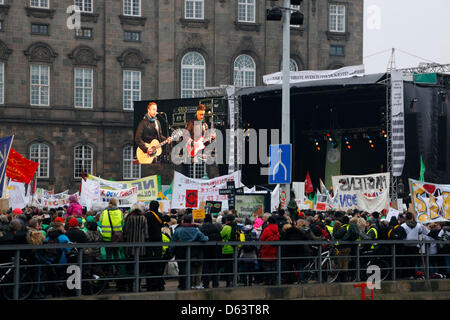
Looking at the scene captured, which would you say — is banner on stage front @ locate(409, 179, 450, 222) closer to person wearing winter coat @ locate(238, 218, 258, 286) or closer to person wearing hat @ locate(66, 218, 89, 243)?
person wearing winter coat @ locate(238, 218, 258, 286)

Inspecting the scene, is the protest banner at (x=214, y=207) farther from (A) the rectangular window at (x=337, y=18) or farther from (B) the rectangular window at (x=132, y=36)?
(A) the rectangular window at (x=337, y=18)

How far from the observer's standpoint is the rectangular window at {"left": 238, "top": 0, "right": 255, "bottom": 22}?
60375 mm

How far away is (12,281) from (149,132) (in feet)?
115

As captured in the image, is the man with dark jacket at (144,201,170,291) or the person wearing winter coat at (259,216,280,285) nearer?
the man with dark jacket at (144,201,170,291)

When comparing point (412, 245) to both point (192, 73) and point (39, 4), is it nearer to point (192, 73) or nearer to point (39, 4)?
point (192, 73)

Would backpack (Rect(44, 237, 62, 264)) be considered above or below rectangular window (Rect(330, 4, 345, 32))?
below

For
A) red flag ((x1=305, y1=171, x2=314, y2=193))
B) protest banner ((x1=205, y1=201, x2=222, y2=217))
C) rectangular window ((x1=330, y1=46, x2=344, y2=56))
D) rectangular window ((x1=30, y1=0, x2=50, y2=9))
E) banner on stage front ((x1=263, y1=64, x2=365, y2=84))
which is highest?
rectangular window ((x1=30, y1=0, x2=50, y2=9))

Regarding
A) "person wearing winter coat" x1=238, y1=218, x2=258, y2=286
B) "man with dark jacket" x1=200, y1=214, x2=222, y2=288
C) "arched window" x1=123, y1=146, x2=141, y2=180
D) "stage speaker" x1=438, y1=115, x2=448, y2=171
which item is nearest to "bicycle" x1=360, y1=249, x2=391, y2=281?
"person wearing winter coat" x1=238, y1=218, x2=258, y2=286

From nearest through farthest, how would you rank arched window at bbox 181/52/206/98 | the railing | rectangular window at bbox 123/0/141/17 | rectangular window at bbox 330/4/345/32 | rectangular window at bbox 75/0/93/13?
the railing < rectangular window at bbox 75/0/93/13 < rectangular window at bbox 123/0/141/17 < arched window at bbox 181/52/206/98 < rectangular window at bbox 330/4/345/32

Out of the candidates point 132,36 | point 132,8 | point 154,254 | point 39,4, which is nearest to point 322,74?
point 132,36

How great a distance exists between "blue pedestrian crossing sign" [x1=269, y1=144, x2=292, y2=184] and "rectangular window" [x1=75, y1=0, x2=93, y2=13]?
35.8m
